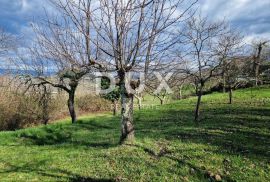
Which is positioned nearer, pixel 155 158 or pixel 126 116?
pixel 155 158

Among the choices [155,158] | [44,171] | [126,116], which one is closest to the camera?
[44,171]

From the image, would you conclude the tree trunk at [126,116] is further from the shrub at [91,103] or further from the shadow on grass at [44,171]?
the shrub at [91,103]

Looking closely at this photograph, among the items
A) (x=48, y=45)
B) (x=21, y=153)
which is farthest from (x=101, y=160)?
(x=48, y=45)

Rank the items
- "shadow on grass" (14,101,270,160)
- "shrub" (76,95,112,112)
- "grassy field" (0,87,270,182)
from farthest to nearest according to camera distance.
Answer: "shrub" (76,95,112,112) < "shadow on grass" (14,101,270,160) < "grassy field" (0,87,270,182)

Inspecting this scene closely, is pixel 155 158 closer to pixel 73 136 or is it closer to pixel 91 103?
pixel 73 136

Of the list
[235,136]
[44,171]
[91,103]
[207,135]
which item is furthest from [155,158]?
[91,103]

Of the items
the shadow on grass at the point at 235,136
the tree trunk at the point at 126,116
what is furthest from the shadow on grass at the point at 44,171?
the shadow on grass at the point at 235,136

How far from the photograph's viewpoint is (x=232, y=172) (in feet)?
30.1

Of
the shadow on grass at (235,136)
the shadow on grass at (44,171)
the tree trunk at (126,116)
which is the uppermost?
the tree trunk at (126,116)

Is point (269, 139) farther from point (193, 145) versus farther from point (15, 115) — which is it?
point (15, 115)

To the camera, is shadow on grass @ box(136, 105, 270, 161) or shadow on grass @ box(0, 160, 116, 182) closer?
shadow on grass @ box(0, 160, 116, 182)

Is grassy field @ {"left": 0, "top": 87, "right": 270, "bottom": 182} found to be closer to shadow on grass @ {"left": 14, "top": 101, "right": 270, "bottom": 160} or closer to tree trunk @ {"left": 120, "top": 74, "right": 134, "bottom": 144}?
shadow on grass @ {"left": 14, "top": 101, "right": 270, "bottom": 160}

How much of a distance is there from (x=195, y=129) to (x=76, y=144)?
17.7 ft

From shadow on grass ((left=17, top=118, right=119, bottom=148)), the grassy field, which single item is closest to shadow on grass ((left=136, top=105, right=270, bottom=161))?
the grassy field
